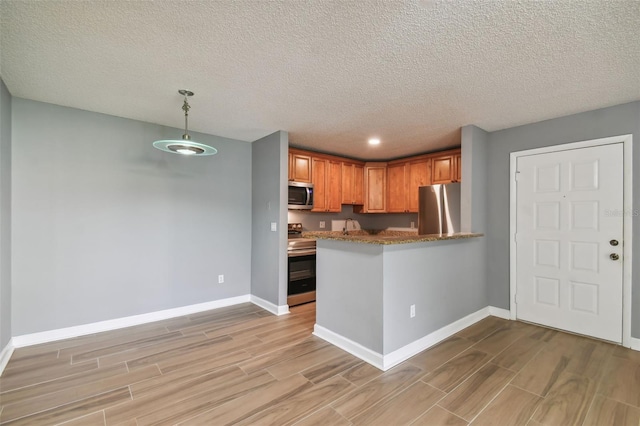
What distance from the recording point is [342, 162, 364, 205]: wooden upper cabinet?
5.23m

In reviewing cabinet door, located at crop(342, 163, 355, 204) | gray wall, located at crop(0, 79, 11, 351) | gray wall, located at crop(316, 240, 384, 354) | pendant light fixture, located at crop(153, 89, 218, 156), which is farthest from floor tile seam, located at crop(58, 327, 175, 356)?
cabinet door, located at crop(342, 163, 355, 204)

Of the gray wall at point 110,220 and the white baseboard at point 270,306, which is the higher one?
the gray wall at point 110,220

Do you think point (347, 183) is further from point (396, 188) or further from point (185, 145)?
point (185, 145)

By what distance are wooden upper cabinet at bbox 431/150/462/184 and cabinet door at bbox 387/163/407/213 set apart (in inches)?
25.3

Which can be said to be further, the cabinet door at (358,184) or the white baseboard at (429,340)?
the cabinet door at (358,184)

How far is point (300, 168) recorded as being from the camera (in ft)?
15.0

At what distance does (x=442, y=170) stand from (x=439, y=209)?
88cm

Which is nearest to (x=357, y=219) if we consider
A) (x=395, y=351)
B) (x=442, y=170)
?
(x=442, y=170)

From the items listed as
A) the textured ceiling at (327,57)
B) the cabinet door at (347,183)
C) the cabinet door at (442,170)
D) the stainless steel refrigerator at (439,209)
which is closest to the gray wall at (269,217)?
the textured ceiling at (327,57)

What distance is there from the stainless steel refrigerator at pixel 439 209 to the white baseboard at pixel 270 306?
2.32 m

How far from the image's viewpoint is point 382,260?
2447 mm

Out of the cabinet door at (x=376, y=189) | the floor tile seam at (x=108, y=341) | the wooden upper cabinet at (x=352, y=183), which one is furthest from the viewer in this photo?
the cabinet door at (x=376, y=189)

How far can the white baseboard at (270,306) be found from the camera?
12.5 ft

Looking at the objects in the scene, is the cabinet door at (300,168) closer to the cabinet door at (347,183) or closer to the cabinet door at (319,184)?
the cabinet door at (319,184)
